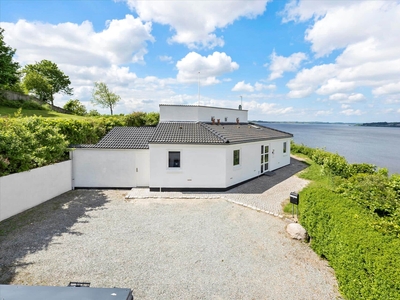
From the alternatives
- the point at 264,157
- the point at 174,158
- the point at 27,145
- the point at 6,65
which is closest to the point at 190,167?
the point at 174,158

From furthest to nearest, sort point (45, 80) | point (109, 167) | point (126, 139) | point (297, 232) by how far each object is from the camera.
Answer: point (45, 80), point (126, 139), point (109, 167), point (297, 232)

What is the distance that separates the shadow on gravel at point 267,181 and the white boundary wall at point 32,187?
10281 millimetres

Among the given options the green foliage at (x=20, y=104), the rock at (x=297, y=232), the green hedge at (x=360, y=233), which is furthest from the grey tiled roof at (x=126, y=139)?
the green foliage at (x=20, y=104)

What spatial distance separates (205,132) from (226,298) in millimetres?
11067

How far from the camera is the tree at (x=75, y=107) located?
50400 millimetres

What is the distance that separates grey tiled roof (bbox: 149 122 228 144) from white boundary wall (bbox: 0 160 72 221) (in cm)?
581

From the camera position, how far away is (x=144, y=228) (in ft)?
30.1

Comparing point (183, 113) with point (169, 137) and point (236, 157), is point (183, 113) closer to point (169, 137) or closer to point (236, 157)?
point (169, 137)

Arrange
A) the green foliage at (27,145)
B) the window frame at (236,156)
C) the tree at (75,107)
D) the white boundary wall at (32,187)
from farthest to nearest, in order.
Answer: the tree at (75,107), the window frame at (236,156), the green foliage at (27,145), the white boundary wall at (32,187)

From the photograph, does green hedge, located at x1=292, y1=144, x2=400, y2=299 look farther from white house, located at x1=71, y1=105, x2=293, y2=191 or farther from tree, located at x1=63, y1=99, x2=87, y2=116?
tree, located at x1=63, y1=99, x2=87, y2=116

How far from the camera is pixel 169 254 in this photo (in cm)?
735

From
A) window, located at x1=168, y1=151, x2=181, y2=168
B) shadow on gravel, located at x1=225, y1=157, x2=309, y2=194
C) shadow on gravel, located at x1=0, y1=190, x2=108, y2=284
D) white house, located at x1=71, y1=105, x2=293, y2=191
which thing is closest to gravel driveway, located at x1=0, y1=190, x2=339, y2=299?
shadow on gravel, located at x1=0, y1=190, x2=108, y2=284

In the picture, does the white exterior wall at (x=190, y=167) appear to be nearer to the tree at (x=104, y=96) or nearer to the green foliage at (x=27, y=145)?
the green foliage at (x=27, y=145)

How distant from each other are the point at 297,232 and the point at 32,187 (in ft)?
41.9
